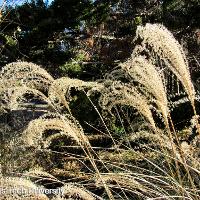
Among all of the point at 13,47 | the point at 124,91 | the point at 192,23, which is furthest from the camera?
the point at 192,23

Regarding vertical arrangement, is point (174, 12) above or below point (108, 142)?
above

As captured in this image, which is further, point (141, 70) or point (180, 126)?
point (180, 126)

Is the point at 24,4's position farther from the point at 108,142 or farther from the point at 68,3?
the point at 108,142

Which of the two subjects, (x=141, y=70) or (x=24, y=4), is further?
(x=24, y=4)

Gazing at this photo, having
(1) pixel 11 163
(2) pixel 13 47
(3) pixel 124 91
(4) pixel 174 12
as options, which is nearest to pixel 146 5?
(4) pixel 174 12

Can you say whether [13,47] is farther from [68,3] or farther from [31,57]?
[68,3]

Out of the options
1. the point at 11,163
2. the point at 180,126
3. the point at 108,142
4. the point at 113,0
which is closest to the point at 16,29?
the point at 113,0

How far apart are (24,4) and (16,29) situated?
0.63m

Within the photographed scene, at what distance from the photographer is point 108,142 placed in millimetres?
8961

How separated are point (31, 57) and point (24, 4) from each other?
4.28ft

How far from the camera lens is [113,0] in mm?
11047

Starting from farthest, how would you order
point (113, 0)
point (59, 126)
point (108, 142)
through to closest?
point (113, 0) → point (108, 142) → point (59, 126)

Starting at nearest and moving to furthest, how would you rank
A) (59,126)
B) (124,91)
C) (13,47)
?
(59,126) → (124,91) → (13,47)

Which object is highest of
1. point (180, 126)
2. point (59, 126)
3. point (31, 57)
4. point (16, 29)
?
point (16, 29)
